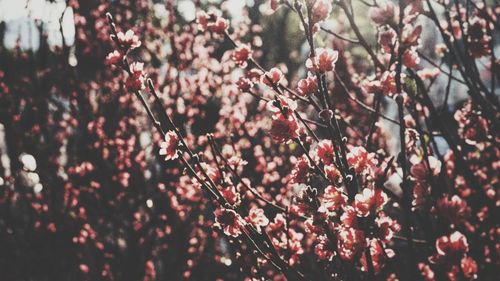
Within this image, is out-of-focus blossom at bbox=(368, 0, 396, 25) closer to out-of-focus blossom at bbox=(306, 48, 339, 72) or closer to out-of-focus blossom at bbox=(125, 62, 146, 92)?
out-of-focus blossom at bbox=(306, 48, 339, 72)

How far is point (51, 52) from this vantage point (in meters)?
7.82

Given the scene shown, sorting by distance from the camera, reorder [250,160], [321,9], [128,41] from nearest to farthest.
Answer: [321,9], [128,41], [250,160]

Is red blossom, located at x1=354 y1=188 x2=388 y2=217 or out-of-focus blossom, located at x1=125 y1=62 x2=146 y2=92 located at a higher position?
out-of-focus blossom, located at x1=125 y1=62 x2=146 y2=92

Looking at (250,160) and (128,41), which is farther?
(250,160)

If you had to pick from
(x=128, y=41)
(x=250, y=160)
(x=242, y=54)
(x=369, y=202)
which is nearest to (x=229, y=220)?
(x=369, y=202)

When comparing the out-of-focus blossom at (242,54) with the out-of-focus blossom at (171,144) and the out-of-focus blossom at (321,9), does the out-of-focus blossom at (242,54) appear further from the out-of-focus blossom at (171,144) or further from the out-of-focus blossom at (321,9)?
the out-of-focus blossom at (171,144)

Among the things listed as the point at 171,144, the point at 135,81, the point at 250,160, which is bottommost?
the point at 171,144

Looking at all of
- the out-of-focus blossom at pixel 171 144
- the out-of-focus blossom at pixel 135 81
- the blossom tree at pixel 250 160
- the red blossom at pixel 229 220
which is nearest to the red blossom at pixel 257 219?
the blossom tree at pixel 250 160

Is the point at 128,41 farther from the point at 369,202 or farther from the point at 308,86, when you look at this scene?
the point at 369,202

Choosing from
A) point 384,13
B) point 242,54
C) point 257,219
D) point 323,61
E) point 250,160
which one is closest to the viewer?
point 384,13

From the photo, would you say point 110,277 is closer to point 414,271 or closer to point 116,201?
point 116,201

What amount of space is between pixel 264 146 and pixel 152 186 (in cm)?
198

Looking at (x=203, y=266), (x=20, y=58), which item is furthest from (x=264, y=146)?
(x=20, y=58)

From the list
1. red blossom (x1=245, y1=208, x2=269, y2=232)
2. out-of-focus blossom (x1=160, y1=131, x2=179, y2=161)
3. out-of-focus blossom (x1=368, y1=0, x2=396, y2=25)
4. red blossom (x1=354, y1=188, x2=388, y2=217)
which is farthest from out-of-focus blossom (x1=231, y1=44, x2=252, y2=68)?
red blossom (x1=354, y1=188, x2=388, y2=217)
